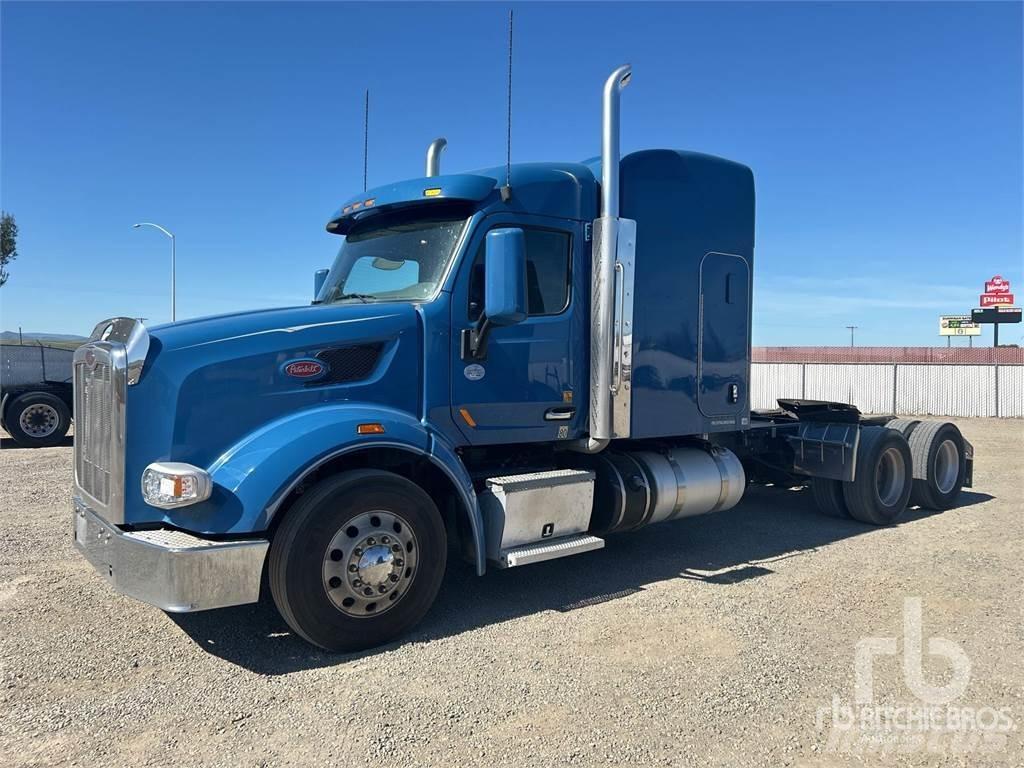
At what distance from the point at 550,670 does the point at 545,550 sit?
1176mm

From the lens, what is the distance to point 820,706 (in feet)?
12.6

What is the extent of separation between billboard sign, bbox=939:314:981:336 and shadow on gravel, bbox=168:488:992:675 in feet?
142

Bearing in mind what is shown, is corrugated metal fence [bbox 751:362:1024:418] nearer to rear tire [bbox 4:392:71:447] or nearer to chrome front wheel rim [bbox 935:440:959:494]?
chrome front wheel rim [bbox 935:440:959:494]

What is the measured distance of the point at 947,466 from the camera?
31.0 feet

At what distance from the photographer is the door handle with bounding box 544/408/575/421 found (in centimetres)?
571

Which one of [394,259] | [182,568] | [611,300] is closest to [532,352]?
[611,300]

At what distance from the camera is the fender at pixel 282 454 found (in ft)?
13.7

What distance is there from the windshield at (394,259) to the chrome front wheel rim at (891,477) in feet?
19.1

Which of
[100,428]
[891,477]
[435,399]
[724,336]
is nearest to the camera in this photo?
[100,428]

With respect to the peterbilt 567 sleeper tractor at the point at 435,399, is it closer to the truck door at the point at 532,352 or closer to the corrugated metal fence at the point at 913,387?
the truck door at the point at 532,352

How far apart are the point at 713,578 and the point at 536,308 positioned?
256 cm

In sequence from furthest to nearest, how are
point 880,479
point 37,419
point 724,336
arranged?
point 37,419 < point 880,479 < point 724,336

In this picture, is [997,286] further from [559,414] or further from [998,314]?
[559,414]

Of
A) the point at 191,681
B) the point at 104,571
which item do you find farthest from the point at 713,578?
the point at 104,571
